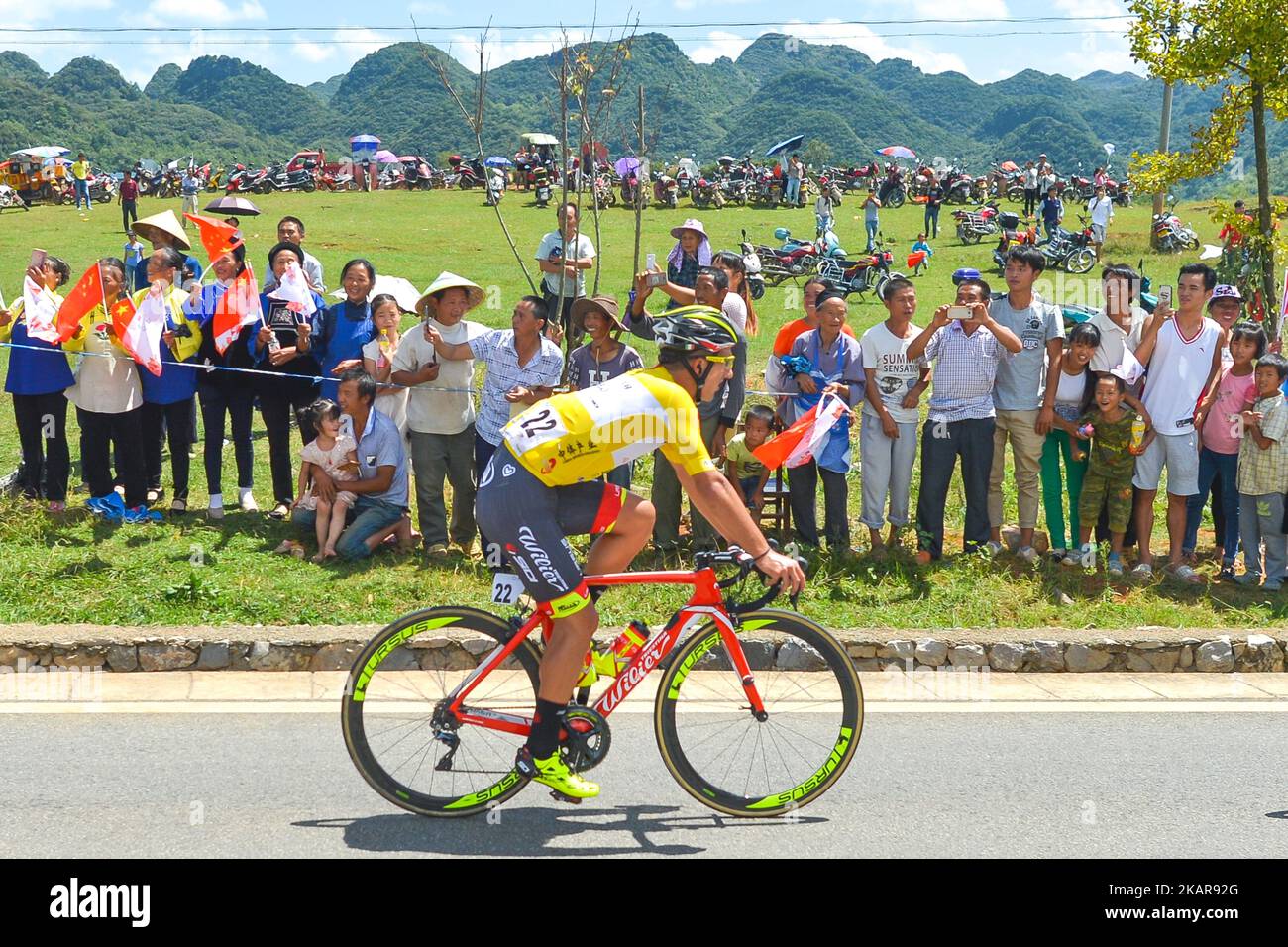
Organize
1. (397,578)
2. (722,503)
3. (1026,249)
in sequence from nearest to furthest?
(722,503)
(397,578)
(1026,249)

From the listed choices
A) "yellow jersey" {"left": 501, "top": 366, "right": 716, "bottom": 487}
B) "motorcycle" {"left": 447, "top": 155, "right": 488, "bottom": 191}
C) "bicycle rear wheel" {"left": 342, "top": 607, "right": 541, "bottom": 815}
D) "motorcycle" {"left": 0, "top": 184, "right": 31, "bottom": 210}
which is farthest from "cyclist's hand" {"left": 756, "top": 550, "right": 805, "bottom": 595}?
"motorcycle" {"left": 447, "top": 155, "right": 488, "bottom": 191}

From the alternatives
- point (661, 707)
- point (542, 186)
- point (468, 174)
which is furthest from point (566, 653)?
point (468, 174)

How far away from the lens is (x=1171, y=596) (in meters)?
8.18

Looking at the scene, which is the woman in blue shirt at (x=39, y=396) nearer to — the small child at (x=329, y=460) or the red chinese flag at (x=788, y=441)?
the small child at (x=329, y=460)

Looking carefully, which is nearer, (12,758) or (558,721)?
(558,721)

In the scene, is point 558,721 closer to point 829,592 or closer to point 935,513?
point 829,592

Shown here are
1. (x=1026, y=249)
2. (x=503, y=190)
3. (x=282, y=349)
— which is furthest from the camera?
(x=503, y=190)

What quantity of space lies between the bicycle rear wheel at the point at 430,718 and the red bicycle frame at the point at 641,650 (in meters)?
0.04

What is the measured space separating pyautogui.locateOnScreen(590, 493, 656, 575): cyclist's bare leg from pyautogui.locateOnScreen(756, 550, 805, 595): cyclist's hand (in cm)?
53

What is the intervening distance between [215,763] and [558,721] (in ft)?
5.55

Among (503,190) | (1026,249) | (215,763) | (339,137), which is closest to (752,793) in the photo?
(215,763)

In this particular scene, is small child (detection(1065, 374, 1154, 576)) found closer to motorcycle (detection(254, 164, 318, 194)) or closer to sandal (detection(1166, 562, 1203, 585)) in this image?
sandal (detection(1166, 562, 1203, 585))

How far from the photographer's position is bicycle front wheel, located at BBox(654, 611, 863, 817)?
5043 millimetres

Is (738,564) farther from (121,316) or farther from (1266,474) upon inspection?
(121,316)
